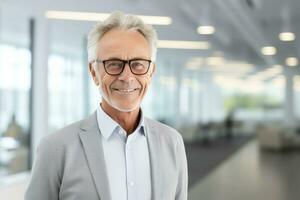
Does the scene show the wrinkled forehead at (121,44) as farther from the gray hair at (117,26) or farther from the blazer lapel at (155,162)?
the blazer lapel at (155,162)

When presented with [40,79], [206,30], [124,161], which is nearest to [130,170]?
[124,161]

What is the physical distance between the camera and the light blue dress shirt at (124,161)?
4.64 ft

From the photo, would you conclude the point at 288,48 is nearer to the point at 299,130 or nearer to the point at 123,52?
the point at 299,130

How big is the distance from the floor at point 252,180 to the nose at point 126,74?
19.8ft

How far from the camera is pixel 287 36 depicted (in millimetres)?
11844

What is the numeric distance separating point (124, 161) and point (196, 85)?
943cm

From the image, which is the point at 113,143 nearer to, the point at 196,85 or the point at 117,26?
the point at 117,26

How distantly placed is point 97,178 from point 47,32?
21.8 feet

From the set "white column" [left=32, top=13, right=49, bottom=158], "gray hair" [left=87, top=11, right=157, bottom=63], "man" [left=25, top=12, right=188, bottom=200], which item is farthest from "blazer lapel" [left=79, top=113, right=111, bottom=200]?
"white column" [left=32, top=13, right=49, bottom=158]

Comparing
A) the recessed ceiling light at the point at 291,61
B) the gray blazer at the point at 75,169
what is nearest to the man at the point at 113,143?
the gray blazer at the point at 75,169

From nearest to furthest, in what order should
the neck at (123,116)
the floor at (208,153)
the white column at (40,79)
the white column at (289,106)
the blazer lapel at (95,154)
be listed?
the blazer lapel at (95,154)
the neck at (123,116)
the white column at (40,79)
the floor at (208,153)
the white column at (289,106)

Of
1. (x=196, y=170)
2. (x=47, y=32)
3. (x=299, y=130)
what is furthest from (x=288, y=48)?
(x=47, y=32)

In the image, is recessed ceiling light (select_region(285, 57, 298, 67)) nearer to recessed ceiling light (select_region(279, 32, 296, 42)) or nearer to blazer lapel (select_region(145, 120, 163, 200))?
recessed ceiling light (select_region(279, 32, 296, 42))

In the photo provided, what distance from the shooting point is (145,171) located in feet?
4.79
